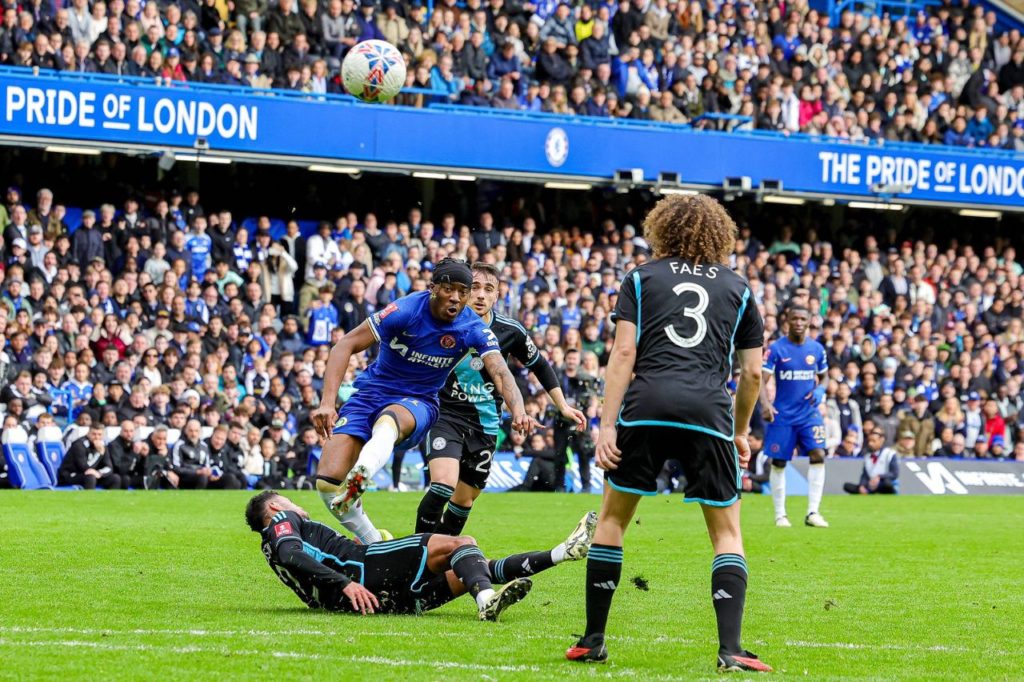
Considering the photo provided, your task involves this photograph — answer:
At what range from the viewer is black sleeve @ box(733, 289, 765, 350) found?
7.13 metres

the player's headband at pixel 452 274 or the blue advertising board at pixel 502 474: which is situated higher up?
the player's headband at pixel 452 274

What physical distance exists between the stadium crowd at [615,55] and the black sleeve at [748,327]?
18.7 metres

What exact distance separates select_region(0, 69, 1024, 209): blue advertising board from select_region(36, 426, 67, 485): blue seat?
5.98 metres

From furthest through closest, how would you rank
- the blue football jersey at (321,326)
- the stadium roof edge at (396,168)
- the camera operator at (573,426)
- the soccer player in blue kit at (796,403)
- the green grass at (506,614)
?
1. the stadium roof edge at (396,168)
2. the blue football jersey at (321,326)
3. the camera operator at (573,426)
4. the soccer player in blue kit at (796,403)
5. the green grass at (506,614)

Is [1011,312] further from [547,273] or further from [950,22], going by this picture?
[547,273]

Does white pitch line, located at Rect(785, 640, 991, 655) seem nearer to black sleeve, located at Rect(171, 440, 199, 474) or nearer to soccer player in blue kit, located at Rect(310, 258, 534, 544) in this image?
soccer player in blue kit, located at Rect(310, 258, 534, 544)

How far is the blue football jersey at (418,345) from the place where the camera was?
396 inches

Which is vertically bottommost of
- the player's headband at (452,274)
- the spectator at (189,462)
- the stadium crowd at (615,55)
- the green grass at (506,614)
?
the spectator at (189,462)

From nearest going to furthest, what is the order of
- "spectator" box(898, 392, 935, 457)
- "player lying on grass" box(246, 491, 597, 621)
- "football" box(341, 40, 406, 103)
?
1. "player lying on grass" box(246, 491, 597, 621)
2. "football" box(341, 40, 406, 103)
3. "spectator" box(898, 392, 935, 457)

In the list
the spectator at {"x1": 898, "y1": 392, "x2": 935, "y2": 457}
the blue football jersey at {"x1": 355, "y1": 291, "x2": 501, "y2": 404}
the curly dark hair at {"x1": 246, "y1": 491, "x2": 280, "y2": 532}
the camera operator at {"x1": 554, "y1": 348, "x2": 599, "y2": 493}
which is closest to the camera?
the curly dark hair at {"x1": 246, "y1": 491, "x2": 280, "y2": 532}

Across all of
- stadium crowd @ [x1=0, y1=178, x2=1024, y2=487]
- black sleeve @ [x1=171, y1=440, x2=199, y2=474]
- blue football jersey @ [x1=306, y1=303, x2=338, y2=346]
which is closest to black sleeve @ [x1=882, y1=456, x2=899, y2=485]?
stadium crowd @ [x1=0, y1=178, x2=1024, y2=487]

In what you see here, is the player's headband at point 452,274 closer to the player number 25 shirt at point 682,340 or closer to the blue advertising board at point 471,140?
the player number 25 shirt at point 682,340

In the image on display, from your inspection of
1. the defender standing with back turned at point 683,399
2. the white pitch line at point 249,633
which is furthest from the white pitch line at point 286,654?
the defender standing with back turned at point 683,399

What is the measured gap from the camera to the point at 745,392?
23.3 feet
